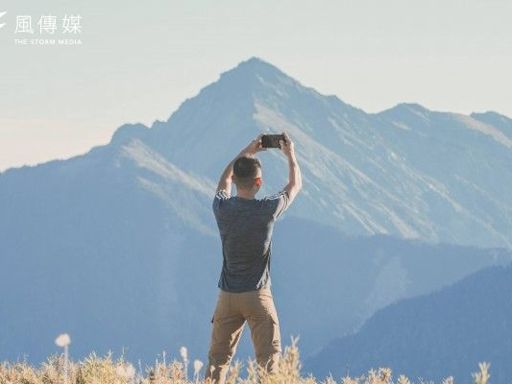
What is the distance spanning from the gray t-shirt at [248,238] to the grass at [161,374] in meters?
0.81

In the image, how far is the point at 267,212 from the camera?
8195 millimetres

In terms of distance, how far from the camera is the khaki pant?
827 cm

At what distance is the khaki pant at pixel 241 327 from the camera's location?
8.27 meters

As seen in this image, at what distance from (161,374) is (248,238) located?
151 cm

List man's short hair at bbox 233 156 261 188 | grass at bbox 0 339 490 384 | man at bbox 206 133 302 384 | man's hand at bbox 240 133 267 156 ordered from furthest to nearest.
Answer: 1. man's hand at bbox 240 133 267 156
2. man at bbox 206 133 302 384
3. man's short hair at bbox 233 156 261 188
4. grass at bbox 0 339 490 384

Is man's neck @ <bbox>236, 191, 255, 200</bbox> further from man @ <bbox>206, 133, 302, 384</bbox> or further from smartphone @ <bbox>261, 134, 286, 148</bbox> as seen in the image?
smartphone @ <bbox>261, 134, 286, 148</bbox>

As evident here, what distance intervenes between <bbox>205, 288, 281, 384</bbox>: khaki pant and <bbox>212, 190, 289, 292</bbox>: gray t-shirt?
8 cm

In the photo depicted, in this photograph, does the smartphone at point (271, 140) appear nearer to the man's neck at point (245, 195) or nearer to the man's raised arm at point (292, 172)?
the man's raised arm at point (292, 172)

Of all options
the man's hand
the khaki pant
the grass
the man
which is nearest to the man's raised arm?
the man

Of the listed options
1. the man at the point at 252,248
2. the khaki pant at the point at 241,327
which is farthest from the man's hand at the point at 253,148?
the khaki pant at the point at 241,327

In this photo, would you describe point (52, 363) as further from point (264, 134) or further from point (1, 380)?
point (264, 134)

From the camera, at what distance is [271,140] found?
8.27 metres

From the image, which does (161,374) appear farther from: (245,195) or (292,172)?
(292,172)

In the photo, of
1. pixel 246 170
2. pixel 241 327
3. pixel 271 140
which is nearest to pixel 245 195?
pixel 246 170
